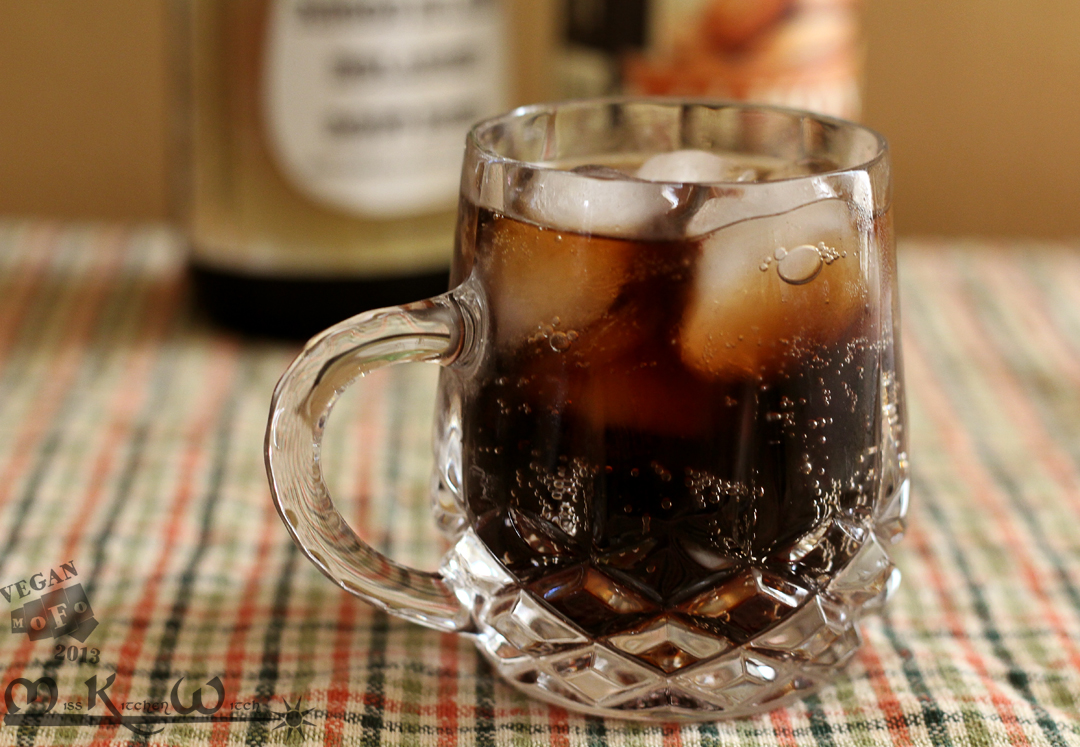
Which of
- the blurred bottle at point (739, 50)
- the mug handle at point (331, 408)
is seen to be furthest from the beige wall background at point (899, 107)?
the mug handle at point (331, 408)

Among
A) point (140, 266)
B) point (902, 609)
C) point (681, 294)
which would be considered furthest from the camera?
point (140, 266)

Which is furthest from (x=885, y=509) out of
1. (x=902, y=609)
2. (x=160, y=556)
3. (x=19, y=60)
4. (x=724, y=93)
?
(x=19, y=60)

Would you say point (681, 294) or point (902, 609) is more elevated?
point (681, 294)

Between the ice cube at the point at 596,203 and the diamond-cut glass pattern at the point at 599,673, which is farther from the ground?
the ice cube at the point at 596,203

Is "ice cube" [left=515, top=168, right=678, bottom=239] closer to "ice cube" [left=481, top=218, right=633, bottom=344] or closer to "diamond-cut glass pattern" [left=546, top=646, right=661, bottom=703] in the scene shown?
"ice cube" [left=481, top=218, right=633, bottom=344]

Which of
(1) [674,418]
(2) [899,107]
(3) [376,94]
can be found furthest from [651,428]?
(2) [899,107]

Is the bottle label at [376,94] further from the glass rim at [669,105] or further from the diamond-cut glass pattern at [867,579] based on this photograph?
the diamond-cut glass pattern at [867,579]

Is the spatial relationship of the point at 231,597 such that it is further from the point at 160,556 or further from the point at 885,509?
the point at 885,509
